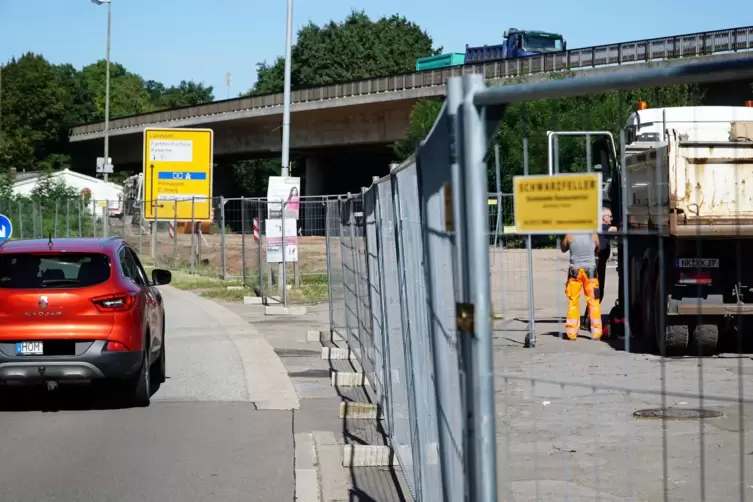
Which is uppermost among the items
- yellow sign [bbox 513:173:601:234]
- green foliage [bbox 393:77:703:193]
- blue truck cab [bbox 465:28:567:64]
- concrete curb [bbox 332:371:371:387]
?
blue truck cab [bbox 465:28:567:64]

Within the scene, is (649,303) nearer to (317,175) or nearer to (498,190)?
(498,190)

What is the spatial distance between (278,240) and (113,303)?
12.7 meters

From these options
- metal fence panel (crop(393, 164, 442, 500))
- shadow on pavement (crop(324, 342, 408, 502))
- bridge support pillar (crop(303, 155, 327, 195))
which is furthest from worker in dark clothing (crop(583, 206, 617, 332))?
bridge support pillar (crop(303, 155, 327, 195))

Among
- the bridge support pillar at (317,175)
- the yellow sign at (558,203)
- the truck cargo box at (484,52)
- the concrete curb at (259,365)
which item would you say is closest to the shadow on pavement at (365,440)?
the concrete curb at (259,365)

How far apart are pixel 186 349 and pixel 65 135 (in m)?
104

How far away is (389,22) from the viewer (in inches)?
4119

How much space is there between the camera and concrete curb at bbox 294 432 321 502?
7.12m

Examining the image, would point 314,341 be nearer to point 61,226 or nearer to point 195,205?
point 195,205

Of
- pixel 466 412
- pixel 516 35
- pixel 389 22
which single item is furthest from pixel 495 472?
pixel 389 22

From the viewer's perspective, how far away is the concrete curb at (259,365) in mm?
11210

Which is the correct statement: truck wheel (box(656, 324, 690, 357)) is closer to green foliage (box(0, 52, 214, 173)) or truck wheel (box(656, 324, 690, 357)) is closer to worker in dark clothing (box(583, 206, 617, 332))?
worker in dark clothing (box(583, 206, 617, 332))

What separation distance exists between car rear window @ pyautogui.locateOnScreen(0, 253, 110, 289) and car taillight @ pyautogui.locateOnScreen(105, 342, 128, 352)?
0.62 metres

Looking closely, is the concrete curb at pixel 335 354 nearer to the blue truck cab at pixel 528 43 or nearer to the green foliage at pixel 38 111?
the blue truck cab at pixel 528 43

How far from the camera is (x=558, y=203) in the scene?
3.10 meters
